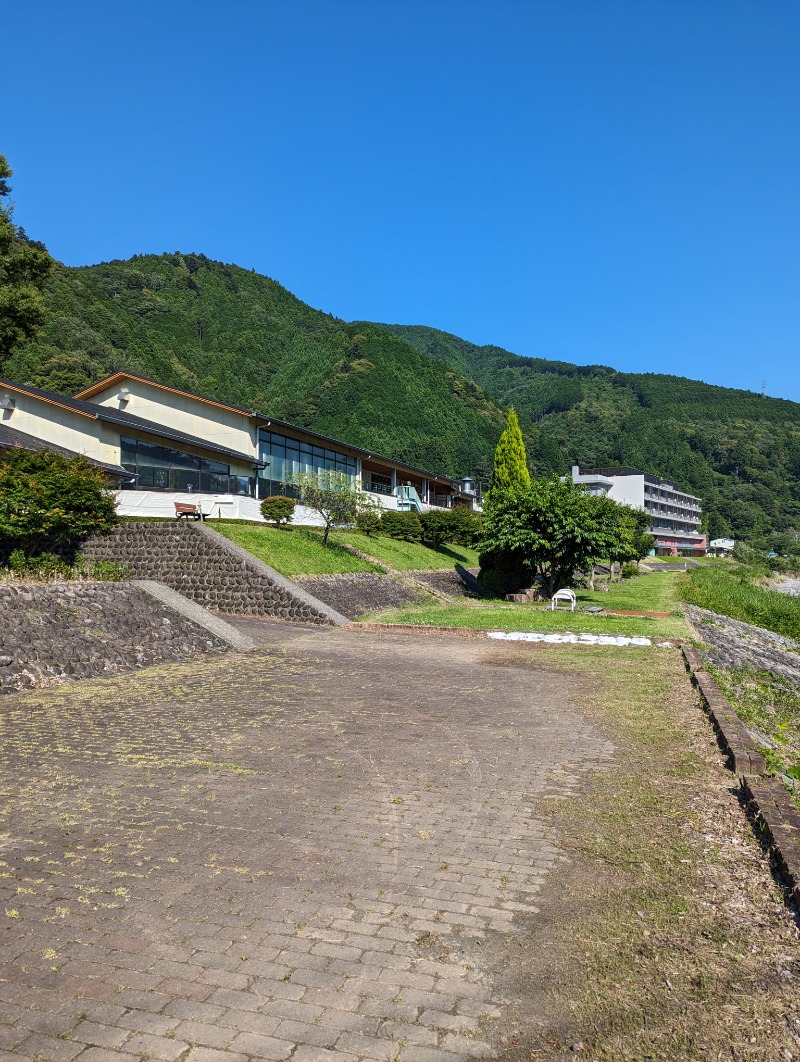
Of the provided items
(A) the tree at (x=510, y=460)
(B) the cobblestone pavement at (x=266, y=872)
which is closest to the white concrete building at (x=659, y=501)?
(A) the tree at (x=510, y=460)

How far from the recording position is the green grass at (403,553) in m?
27.7

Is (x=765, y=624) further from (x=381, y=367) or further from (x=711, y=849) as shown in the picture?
(x=381, y=367)

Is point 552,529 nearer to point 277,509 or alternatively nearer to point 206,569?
point 277,509

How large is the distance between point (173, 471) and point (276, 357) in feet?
244

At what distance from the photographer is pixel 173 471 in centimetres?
2944

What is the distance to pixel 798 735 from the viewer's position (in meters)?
10.6

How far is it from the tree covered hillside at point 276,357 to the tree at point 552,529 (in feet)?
158

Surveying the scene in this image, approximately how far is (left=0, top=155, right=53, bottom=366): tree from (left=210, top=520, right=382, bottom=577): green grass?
15.3m

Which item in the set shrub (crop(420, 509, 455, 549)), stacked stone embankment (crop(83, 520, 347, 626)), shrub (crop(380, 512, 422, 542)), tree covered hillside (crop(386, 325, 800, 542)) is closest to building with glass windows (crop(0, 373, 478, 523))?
shrub (crop(380, 512, 422, 542))

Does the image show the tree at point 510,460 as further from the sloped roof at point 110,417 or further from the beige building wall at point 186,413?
the sloped roof at point 110,417

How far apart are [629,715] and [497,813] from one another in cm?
395

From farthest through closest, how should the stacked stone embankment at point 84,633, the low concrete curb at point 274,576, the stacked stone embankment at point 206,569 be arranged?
the stacked stone embankment at point 206,569
the low concrete curb at point 274,576
the stacked stone embankment at point 84,633

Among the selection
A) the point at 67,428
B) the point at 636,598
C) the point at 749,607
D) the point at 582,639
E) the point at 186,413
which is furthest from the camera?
the point at 186,413

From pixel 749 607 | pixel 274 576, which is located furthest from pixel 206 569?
pixel 749 607
